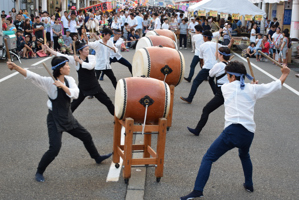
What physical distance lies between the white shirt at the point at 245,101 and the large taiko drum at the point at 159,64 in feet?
8.14

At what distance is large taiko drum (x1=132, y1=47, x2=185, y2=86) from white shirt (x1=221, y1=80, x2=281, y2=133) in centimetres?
248

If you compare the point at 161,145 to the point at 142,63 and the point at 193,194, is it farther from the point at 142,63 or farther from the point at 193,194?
the point at 142,63

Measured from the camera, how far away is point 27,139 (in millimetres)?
6629

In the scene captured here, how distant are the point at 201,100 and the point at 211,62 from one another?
148 cm

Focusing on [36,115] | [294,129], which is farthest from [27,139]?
[294,129]

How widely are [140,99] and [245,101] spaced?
48.8 inches

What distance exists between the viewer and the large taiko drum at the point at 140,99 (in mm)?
4793

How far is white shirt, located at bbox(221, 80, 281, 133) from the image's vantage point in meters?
4.36

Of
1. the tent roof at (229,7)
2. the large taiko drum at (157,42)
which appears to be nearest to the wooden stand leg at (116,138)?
the large taiko drum at (157,42)

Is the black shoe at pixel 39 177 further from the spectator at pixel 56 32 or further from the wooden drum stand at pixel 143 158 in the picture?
the spectator at pixel 56 32

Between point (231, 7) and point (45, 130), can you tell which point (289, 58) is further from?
point (45, 130)

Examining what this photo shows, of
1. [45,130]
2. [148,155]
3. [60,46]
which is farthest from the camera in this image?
[60,46]

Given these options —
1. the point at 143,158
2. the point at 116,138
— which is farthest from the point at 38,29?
the point at 143,158

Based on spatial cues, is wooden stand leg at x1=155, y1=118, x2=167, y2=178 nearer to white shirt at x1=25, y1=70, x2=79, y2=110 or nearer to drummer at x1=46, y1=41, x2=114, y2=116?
white shirt at x1=25, y1=70, x2=79, y2=110
